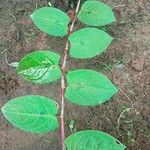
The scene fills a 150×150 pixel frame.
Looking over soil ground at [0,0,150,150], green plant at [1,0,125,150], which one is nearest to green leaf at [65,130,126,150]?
green plant at [1,0,125,150]

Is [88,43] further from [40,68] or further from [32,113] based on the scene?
[32,113]

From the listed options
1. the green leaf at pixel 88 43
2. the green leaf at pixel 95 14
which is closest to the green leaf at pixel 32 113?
the green leaf at pixel 88 43

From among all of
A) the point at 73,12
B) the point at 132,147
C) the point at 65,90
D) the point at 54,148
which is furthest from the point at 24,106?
the point at 73,12

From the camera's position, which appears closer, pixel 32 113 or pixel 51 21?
pixel 32 113

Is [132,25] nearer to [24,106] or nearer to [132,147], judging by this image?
[132,147]

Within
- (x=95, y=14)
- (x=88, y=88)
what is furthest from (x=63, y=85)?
(x=95, y=14)
